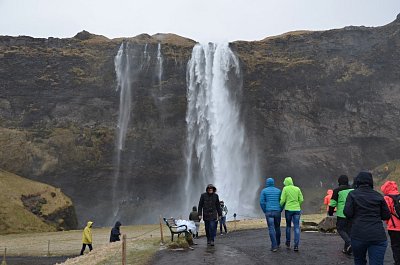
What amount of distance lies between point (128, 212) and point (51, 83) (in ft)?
64.7

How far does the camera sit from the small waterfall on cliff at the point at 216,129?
52.3m

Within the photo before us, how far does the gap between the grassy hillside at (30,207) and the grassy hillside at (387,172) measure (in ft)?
124

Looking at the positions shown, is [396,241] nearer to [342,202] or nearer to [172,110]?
[342,202]

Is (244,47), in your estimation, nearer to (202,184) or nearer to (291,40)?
(291,40)

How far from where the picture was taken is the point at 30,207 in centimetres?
4034

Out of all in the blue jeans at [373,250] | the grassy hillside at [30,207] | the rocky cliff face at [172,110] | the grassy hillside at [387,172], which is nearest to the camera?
the blue jeans at [373,250]

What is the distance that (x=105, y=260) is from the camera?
11766 mm

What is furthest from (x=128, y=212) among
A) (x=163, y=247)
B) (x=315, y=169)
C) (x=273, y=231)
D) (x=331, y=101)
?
(x=273, y=231)

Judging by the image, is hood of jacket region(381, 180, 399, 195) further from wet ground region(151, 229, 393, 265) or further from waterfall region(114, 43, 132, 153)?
waterfall region(114, 43, 132, 153)

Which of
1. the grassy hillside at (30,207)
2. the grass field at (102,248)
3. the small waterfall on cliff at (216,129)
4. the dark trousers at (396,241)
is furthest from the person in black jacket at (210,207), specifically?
the small waterfall on cliff at (216,129)

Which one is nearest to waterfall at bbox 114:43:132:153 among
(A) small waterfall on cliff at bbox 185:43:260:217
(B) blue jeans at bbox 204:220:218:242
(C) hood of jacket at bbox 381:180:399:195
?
(A) small waterfall on cliff at bbox 185:43:260:217

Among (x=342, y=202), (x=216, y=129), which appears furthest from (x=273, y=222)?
(x=216, y=129)

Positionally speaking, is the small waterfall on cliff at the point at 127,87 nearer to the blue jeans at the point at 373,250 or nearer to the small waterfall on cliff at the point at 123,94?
the small waterfall on cliff at the point at 123,94

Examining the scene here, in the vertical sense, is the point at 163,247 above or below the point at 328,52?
below
